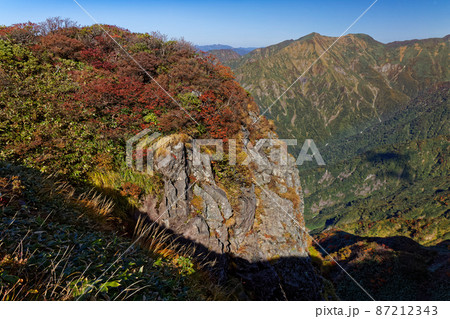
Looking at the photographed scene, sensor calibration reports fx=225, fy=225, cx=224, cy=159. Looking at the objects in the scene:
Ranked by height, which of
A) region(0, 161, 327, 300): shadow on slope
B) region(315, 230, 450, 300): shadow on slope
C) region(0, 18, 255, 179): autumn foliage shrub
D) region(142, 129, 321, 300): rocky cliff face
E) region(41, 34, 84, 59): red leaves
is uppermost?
region(41, 34, 84, 59): red leaves

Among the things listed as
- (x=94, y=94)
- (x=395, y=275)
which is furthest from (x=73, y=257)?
(x=395, y=275)

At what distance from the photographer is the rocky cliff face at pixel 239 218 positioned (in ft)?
32.7

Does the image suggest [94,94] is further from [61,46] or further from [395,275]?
[395,275]

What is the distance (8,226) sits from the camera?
3.85 metres

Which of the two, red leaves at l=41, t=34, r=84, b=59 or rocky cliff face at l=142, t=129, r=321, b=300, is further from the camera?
red leaves at l=41, t=34, r=84, b=59

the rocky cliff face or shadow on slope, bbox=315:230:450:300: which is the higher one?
the rocky cliff face

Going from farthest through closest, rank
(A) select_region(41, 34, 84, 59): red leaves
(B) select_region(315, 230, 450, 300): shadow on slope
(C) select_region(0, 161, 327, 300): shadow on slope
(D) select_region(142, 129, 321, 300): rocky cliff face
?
(B) select_region(315, 230, 450, 300): shadow on slope → (A) select_region(41, 34, 84, 59): red leaves → (D) select_region(142, 129, 321, 300): rocky cliff face → (C) select_region(0, 161, 327, 300): shadow on slope

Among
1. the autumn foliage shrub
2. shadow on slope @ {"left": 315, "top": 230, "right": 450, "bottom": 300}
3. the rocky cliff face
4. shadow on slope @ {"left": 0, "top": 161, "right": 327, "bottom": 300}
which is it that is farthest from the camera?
shadow on slope @ {"left": 315, "top": 230, "right": 450, "bottom": 300}

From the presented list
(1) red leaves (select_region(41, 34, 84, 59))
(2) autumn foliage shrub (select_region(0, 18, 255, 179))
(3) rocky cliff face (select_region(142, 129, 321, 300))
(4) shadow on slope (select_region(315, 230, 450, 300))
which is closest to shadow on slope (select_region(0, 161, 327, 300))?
(2) autumn foliage shrub (select_region(0, 18, 255, 179))

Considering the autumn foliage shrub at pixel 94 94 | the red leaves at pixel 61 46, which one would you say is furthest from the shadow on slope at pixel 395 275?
the red leaves at pixel 61 46

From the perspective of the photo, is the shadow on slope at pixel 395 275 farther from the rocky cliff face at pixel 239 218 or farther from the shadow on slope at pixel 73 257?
the shadow on slope at pixel 73 257

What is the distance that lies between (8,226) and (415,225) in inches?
6967

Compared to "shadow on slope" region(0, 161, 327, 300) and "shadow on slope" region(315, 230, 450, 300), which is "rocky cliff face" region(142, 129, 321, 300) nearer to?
"shadow on slope" region(0, 161, 327, 300)

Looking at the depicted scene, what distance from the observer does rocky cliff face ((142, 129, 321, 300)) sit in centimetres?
995
